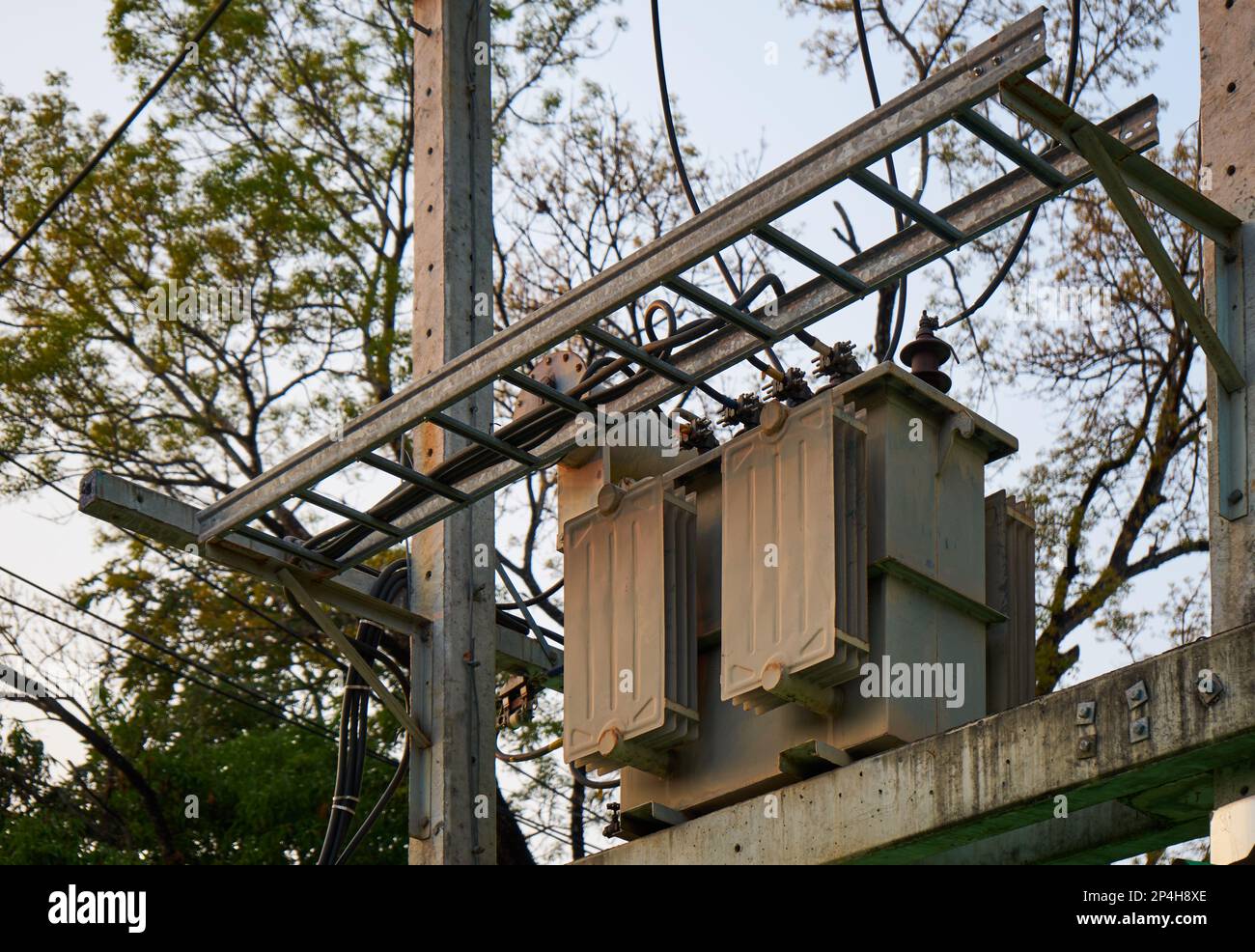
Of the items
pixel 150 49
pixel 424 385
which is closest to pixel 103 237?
pixel 150 49

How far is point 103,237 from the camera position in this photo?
19438 millimetres

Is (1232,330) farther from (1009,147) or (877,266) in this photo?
(877,266)

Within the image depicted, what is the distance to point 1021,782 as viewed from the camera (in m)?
5.92

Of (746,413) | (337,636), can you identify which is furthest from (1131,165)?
(337,636)

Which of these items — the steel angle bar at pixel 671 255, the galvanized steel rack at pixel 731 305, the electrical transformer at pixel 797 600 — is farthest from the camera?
the electrical transformer at pixel 797 600

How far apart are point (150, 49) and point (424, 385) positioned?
1372 centimetres

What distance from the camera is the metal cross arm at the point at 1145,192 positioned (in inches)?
232

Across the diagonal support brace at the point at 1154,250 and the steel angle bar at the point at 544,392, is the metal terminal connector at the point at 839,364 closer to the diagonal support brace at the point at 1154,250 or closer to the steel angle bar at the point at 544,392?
the steel angle bar at the point at 544,392

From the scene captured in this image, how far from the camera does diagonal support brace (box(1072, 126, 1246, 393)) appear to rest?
5902 mm

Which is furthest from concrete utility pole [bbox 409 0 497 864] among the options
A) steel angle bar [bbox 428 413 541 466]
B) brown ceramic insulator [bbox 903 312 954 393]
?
brown ceramic insulator [bbox 903 312 954 393]

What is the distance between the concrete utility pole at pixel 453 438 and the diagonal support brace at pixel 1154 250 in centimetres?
282

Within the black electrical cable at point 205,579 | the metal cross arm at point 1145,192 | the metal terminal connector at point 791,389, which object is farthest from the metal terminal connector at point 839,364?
the black electrical cable at point 205,579

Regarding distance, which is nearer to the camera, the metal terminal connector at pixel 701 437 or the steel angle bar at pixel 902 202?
the steel angle bar at pixel 902 202
